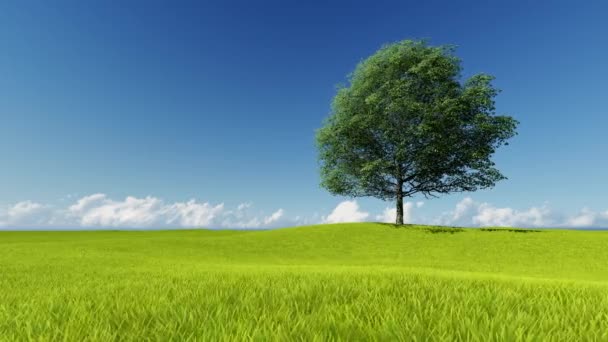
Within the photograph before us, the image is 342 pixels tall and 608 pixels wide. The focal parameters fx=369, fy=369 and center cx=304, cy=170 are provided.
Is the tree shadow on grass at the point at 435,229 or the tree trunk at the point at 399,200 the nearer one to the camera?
the tree shadow on grass at the point at 435,229

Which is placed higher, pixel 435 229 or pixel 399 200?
pixel 399 200

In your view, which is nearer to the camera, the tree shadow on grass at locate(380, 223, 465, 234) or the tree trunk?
the tree shadow on grass at locate(380, 223, 465, 234)

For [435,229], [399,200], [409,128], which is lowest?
[435,229]

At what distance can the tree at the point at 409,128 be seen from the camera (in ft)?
123

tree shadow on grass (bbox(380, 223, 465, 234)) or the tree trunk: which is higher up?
the tree trunk

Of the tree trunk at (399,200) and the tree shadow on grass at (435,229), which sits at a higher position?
the tree trunk at (399,200)

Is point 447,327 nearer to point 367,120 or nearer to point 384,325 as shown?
point 384,325

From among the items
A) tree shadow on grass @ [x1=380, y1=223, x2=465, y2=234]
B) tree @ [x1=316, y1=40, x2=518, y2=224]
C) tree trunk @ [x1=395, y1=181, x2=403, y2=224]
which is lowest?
tree shadow on grass @ [x1=380, y1=223, x2=465, y2=234]

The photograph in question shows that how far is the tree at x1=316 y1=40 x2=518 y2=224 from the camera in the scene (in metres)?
37.4

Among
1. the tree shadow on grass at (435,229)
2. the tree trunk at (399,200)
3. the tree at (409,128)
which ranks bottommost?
the tree shadow on grass at (435,229)

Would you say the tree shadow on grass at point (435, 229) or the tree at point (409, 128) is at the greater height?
the tree at point (409, 128)

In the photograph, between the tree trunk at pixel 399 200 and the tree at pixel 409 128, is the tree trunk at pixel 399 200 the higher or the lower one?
the lower one

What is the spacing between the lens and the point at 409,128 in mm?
37719

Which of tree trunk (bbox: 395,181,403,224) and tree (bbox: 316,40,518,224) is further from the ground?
tree (bbox: 316,40,518,224)
